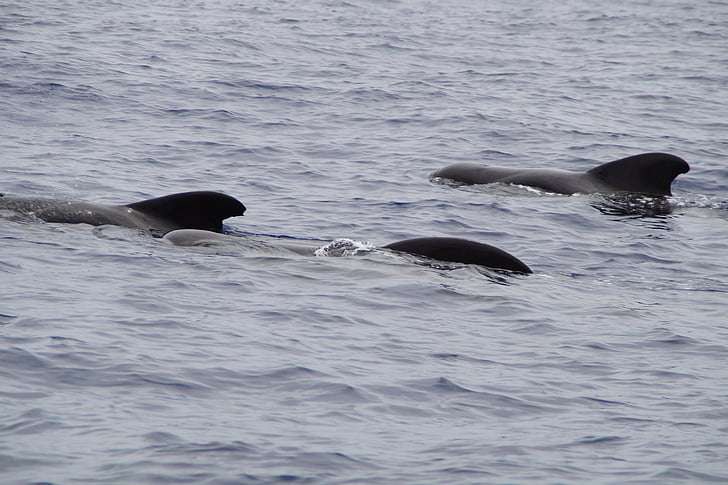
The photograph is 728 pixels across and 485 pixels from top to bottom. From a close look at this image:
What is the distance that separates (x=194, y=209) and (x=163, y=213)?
0.33 metres

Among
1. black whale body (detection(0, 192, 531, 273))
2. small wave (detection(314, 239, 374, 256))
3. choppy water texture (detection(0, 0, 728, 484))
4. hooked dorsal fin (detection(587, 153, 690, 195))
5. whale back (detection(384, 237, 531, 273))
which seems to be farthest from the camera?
hooked dorsal fin (detection(587, 153, 690, 195))

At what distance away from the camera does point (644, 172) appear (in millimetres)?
18578

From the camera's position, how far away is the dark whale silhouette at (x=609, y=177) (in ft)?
60.6

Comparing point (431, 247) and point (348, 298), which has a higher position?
point (431, 247)

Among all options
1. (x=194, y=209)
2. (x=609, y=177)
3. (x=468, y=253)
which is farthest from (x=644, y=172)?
(x=194, y=209)

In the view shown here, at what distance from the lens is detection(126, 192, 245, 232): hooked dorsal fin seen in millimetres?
14453

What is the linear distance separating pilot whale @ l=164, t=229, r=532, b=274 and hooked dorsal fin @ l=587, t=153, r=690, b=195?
18.5 ft

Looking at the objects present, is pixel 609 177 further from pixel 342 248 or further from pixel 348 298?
pixel 348 298

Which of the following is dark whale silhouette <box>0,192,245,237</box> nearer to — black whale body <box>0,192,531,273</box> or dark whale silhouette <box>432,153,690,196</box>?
black whale body <box>0,192,531,273</box>

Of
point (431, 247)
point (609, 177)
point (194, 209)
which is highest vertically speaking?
point (431, 247)

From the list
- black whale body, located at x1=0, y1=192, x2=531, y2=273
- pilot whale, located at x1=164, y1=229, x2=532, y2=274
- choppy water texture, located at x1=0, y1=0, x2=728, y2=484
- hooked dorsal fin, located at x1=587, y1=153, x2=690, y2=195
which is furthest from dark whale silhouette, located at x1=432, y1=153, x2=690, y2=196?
black whale body, located at x1=0, y1=192, x2=531, y2=273

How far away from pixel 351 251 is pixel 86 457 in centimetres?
619

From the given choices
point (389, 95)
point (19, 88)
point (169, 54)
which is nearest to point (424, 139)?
point (389, 95)

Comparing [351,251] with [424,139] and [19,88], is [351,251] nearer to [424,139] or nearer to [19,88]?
[424,139]
